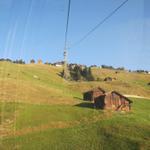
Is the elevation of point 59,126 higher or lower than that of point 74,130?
higher

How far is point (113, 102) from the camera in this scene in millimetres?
72750

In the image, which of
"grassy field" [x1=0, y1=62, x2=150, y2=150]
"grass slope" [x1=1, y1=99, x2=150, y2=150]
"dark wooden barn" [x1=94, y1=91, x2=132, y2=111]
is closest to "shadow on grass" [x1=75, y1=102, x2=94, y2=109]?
"grassy field" [x1=0, y1=62, x2=150, y2=150]

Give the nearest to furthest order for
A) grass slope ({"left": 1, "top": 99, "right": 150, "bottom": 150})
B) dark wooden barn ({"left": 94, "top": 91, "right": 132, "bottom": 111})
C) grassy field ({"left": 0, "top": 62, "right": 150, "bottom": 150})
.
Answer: grass slope ({"left": 1, "top": 99, "right": 150, "bottom": 150}), grassy field ({"left": 0, "top": 62, "right": 150, "bottom": 150}), dark wooden barn ({"left": 94, "top": 91, "right": 132, "bottom": 111})

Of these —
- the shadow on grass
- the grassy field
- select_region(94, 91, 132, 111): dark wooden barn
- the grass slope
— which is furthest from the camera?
the shadow on grass

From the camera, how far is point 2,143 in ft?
151

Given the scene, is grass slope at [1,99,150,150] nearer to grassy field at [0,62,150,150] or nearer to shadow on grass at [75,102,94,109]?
grassy field at [0,62,150,150]

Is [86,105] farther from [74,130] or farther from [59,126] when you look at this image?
[74,130]

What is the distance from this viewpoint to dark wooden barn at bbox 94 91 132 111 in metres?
71.8

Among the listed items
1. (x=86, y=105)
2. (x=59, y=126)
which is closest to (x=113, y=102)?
(x=86, y=105)

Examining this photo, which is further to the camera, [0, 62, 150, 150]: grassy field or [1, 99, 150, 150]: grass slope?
[0, 62, 150, 150]: grassy field

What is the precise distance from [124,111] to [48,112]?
1755 cm

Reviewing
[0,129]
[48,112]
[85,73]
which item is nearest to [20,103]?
[48,112]

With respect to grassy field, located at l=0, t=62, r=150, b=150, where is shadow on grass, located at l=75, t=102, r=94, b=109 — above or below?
above

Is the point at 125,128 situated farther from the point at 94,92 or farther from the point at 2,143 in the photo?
the point at 94,92
